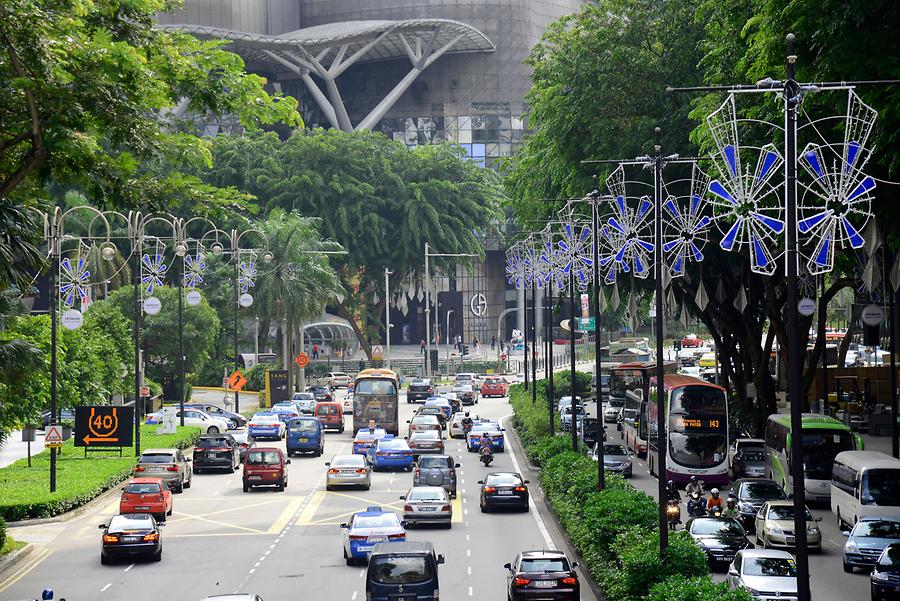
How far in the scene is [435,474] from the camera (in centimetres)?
4475

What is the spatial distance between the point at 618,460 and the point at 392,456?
9882 mm

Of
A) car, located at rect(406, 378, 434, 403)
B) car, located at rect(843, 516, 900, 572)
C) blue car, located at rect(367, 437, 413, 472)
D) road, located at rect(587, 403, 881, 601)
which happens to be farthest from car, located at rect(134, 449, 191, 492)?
car, located at rect(406, 378, 434, 403)

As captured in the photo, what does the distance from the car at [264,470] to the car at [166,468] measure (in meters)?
2.26

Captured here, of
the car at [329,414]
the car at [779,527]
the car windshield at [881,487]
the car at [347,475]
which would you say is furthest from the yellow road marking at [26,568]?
the car at [329,414]

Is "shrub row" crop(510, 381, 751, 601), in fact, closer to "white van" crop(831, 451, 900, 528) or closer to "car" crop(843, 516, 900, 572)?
"car" crop(843, 516, 900, 572)

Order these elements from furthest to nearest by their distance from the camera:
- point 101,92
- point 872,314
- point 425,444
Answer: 1. point 872,314
2. point 425,444
3. point 101,92

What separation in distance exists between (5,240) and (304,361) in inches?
2594

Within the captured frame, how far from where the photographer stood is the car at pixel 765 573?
25.5 meters

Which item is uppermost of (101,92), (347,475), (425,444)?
(101,92)

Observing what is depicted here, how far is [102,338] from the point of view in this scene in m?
67.6

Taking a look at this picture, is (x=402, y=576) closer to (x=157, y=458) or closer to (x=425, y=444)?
(x=157, y=458)

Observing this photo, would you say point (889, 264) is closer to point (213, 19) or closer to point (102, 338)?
point (102, 338)

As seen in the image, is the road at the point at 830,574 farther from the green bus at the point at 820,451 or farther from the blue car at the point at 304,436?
the blue car at the point at 304,436

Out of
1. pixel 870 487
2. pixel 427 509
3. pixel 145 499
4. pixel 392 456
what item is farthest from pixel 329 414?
pixel 870 487
